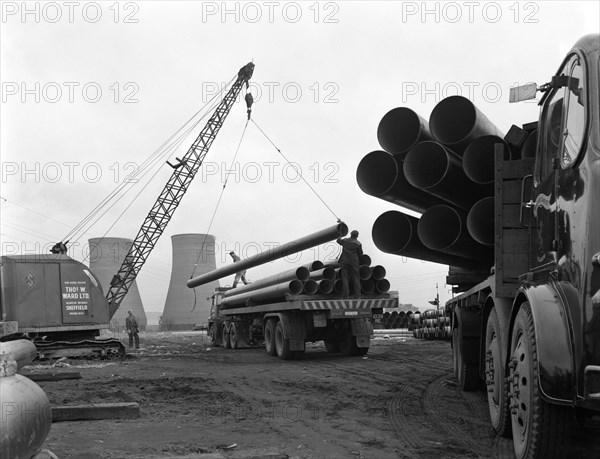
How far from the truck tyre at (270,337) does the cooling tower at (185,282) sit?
972 inches

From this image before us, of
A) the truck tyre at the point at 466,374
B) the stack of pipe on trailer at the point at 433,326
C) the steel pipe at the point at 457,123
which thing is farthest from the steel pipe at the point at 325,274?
the stack of pipe on trailer at the point at 433,326

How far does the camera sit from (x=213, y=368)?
41.8 feet

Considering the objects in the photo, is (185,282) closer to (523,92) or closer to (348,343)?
(348,343)

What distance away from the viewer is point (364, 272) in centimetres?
1376

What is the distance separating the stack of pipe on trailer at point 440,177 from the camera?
19.4 ft

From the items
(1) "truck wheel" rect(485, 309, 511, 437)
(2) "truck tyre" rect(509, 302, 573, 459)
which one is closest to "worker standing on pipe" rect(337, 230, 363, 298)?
(1) "truck wheel" rect(485, 309, 511, 437)


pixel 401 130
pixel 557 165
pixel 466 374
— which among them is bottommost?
pixel 466 374

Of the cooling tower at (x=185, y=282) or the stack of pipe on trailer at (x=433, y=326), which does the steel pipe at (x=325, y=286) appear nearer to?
the stack of pipe on trailer at (x=433, y=326)

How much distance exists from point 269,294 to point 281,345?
1278mm

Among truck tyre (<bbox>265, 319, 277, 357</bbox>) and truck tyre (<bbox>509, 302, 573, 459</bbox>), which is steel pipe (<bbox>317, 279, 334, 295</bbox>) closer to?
truck tyre (<bbox>265, 319, 277, 357</bbox>)

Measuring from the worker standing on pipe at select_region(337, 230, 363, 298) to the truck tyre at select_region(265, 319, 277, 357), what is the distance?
2660 millimetres

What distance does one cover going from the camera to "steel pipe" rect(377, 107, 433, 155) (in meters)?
6.27

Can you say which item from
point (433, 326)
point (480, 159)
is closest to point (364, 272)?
point (480, 159)

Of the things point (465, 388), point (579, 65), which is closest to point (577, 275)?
point (579, 65)
